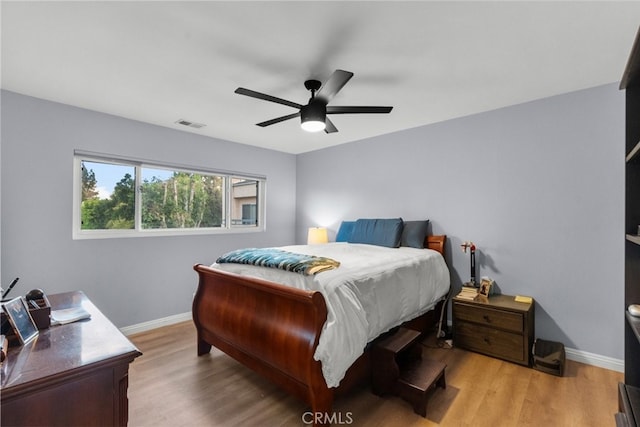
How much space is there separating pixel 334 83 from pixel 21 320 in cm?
189

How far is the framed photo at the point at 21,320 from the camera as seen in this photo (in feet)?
3.43

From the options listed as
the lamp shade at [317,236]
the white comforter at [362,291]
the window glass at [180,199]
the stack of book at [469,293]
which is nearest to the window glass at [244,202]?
the window glass at [180,199]

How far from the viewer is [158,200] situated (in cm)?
351

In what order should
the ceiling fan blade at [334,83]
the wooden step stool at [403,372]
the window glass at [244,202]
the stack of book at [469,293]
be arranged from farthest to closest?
1. the window glass at [244,202]
2. the stack of book at [469,293]
3. the wooden step stool at [403,372]
4. the ceiling fan blade at [334,83]

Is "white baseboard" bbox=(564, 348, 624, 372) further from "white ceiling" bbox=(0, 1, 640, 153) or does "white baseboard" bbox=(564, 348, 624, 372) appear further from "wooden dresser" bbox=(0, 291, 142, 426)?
"wooden dresser" bbox=(0, 291, 142, 426)

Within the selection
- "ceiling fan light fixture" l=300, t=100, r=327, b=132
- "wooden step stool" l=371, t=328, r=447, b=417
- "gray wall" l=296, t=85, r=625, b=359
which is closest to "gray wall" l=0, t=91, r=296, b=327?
"ceiling fan light fixture" l=300, t=100, r=327, b=132

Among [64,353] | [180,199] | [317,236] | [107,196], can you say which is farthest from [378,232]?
[107,196]

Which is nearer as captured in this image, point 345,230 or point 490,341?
A: point 490,341

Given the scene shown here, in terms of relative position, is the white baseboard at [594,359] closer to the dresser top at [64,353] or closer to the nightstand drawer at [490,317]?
the nightstand drawer at [490,317]

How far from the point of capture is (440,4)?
1500 millimetres

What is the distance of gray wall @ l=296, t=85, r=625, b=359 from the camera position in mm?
2387

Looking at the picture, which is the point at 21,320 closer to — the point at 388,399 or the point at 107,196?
the point at 388,399

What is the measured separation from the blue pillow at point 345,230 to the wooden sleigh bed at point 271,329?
1.47 metres

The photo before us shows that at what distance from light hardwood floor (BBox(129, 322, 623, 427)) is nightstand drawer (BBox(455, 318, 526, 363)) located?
0.08m
